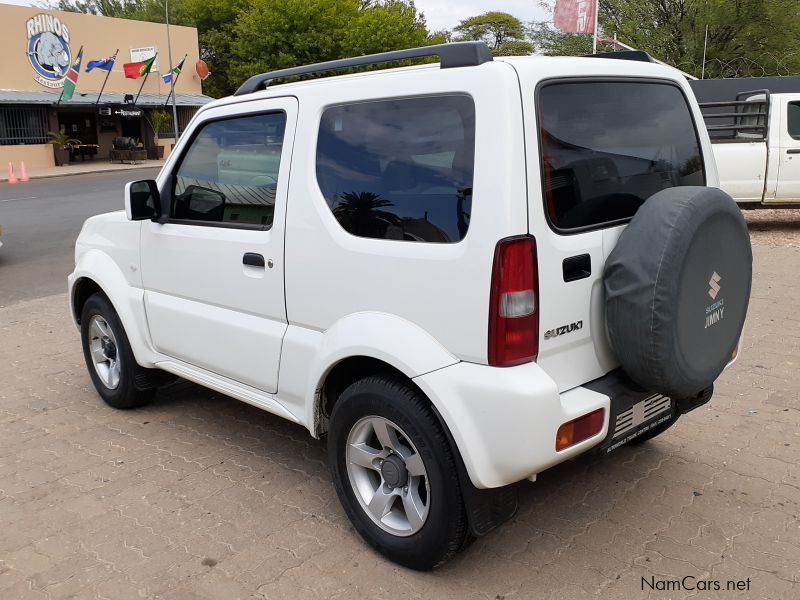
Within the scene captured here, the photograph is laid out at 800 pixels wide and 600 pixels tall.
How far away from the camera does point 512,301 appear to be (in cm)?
255

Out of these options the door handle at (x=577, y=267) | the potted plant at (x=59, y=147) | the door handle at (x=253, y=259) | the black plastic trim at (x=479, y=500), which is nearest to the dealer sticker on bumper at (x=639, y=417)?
the black plastic trim at (x=479, y=500)

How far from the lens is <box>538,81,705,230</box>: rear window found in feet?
8.87

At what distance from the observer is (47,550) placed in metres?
3.20

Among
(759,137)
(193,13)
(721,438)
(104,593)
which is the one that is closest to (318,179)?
(104,593)

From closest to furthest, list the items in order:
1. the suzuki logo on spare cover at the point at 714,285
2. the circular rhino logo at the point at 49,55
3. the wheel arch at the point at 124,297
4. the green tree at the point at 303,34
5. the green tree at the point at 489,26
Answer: the suzuki logo on spare cover at the point at 714,285 < the wheel arch at the point at 124,297 < the circular rhino logo at the point at 49,55 < the green tree at the point at 303,34 < the green tree at the point at 489,26

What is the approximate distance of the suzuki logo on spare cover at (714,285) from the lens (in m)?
2.85

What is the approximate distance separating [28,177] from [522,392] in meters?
28.4

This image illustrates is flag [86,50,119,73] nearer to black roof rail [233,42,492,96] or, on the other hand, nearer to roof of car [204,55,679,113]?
roof of car [204,55,679,113]

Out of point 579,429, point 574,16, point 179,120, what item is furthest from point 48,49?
point 579,429

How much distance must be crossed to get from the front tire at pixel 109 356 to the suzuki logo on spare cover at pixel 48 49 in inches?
1236

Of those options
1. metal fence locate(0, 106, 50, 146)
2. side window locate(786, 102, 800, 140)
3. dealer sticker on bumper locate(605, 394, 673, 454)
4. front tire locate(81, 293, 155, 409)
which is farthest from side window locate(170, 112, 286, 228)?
metal fence locate(0, 106, 50, 146)

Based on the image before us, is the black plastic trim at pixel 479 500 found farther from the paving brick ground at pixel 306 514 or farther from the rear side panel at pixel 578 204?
the rear side panel at pixel 578 204

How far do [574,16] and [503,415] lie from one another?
1849cm

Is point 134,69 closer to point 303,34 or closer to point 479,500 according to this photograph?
point 303,34
